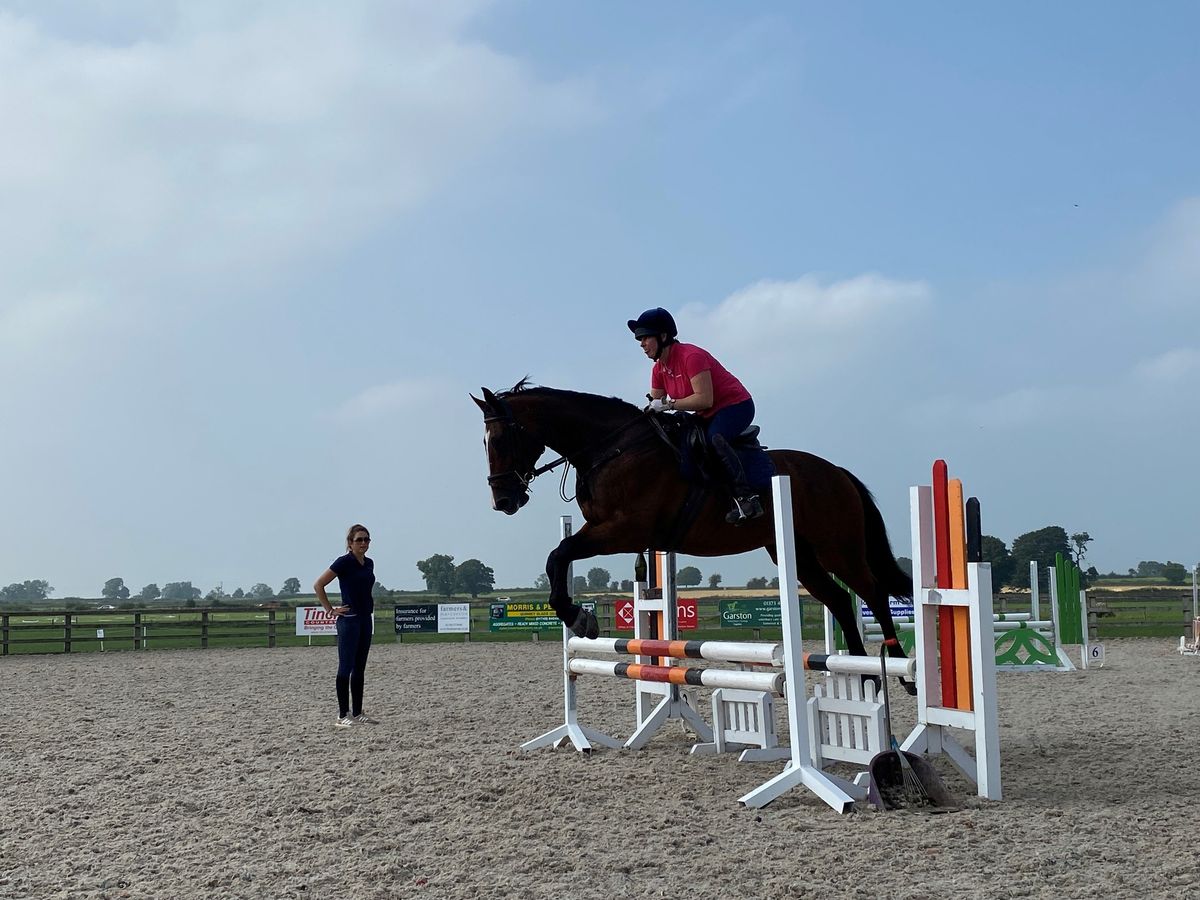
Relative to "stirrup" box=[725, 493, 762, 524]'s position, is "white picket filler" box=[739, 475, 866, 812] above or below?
below

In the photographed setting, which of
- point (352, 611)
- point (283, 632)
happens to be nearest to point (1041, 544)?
point (283, 632)

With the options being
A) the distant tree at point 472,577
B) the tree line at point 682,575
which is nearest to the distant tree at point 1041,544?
the tree line at point 682,575

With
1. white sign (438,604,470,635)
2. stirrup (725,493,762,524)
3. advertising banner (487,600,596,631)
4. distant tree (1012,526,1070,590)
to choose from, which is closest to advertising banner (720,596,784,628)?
advertising banner (487,600,596,631)

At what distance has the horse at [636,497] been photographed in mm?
5820

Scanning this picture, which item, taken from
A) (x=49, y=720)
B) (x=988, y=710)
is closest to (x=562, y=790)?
(x=988, y=710)

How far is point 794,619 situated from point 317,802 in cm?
255

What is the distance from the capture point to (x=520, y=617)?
26.8 metres

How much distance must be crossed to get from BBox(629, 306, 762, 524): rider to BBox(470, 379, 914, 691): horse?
19 cm

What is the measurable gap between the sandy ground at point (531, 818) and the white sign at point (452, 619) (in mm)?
16201

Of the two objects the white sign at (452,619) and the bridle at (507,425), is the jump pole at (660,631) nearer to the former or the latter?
the bridle at (507,425)

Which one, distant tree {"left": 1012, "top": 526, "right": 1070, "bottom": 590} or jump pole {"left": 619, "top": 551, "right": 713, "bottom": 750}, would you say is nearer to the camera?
jump pole {"left": 619, "top": 551, "right": 713, "bottom": 750}

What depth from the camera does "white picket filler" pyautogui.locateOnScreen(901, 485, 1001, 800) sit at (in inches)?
194

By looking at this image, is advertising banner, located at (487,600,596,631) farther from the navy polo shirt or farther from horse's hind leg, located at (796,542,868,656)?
horse's hind leg, located at (796,542,868,656)

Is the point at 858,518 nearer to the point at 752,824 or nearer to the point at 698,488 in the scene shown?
the point at 698,488
